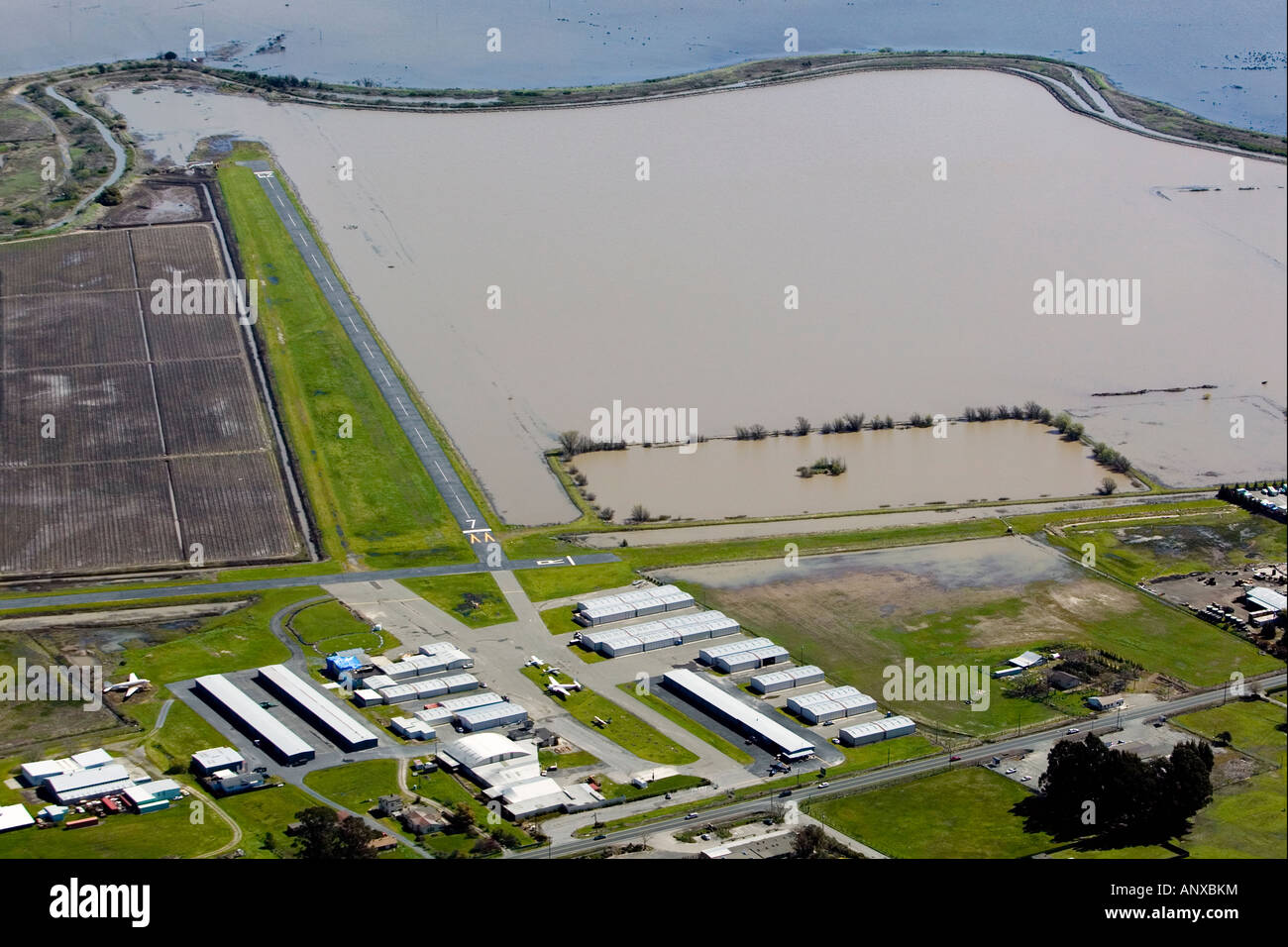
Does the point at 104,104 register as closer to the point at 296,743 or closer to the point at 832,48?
the point at 832,48

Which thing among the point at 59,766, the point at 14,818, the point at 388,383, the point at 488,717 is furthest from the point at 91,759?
the point at 388,383

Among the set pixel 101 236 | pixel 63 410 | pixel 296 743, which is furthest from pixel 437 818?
pixel 101 236

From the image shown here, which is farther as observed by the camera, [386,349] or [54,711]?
[386,349]

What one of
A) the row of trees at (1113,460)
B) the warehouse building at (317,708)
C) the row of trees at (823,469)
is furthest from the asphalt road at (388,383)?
the row of trees at (1113,460)

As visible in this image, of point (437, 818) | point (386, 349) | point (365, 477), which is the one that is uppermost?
point (386, 349)

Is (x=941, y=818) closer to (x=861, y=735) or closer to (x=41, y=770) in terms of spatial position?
(x=861, y=735)

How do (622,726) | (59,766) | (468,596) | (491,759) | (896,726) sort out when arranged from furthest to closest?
(468,596), (896,726), (622,726), (491,759), (59,766)

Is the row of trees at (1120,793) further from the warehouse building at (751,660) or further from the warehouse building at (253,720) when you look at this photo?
the warehouse building at (253,720)
